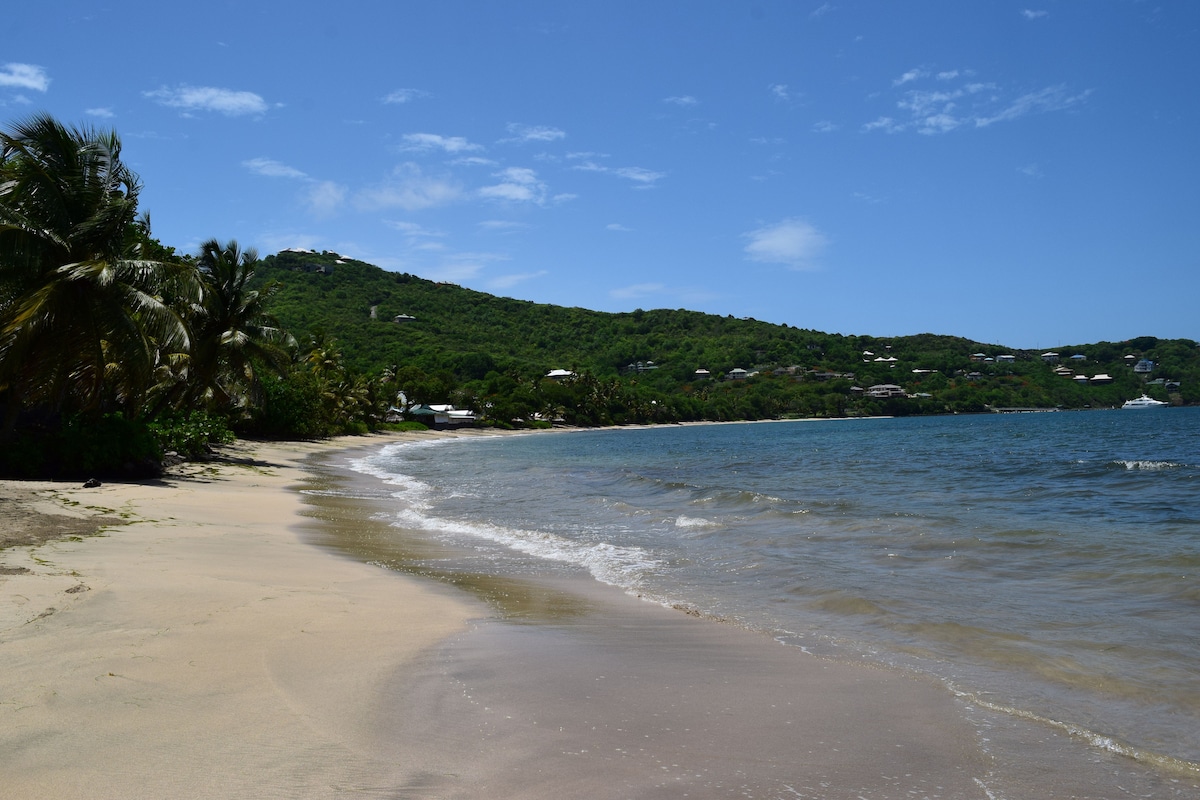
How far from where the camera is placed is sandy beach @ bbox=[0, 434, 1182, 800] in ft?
11.6

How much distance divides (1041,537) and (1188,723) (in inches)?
319

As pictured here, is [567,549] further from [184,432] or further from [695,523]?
[184,432]

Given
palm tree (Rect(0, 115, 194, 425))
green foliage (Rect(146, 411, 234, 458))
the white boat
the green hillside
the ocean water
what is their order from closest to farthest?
1. the ocean water
2. palm tree (Rect(0, 115, 194, 425))
3. green foliage (Rect(146, 411, 234, 458))
4. the green hillside
5. the white boat

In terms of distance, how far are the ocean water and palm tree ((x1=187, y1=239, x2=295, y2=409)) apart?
8.35m

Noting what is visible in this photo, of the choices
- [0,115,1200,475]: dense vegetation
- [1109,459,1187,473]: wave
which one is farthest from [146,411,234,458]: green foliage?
[1109,459,1187,473]: wave

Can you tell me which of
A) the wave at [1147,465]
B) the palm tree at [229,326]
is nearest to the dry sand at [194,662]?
the palm tree at [229,326]

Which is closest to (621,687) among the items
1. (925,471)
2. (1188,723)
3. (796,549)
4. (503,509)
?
(1188,723)

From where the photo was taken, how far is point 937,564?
33.3 feet

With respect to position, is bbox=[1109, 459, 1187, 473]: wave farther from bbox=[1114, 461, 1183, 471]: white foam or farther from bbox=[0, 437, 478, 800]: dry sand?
bbox=[0, 437, 478, 800]: dry sand

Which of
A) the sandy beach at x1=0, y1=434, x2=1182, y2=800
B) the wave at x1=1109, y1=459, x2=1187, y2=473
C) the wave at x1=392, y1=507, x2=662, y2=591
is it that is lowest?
the wave at x1=392, y1=507, x2=662, y2=591

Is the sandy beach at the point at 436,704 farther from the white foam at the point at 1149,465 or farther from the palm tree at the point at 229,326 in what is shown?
the white foam at the point at 1149,465

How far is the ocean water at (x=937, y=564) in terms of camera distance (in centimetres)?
545

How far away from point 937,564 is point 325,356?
5217 centimetres

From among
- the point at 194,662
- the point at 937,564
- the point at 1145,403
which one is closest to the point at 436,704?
the point at 194,662
